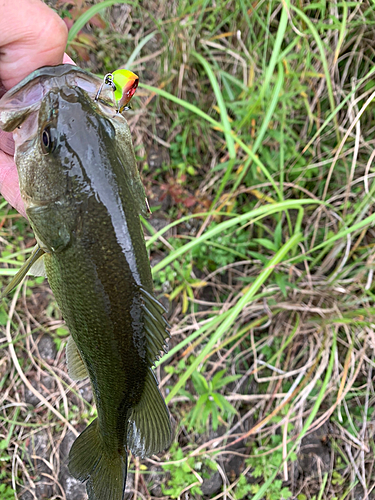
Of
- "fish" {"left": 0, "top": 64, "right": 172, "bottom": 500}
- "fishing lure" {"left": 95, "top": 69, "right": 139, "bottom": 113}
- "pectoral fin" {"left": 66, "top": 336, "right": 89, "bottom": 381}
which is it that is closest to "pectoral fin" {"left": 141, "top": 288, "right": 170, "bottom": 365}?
"fish" {"left": 0, "top": 64, "right": 172, "bottom": 500}

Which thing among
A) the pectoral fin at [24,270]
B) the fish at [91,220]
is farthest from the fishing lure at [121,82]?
the pectoral fin at [24,270]

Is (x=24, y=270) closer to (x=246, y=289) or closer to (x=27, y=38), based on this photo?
(x=27, y=38)

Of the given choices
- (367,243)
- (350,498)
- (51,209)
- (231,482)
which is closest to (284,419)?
(231,482)

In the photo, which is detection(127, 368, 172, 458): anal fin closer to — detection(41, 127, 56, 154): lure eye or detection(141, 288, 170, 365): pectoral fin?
detection(141, 288, 170, 365): pectoral fin

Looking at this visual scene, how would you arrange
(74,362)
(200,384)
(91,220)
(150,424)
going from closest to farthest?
(91,220), (150,424), (74,362), (200,384)

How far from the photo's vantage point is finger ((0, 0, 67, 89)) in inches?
59.1

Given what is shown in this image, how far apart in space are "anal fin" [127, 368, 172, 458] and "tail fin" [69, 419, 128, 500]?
108mm

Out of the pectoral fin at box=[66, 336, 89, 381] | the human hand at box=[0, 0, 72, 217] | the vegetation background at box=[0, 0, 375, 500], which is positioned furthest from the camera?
the vegetation background at box=[0, 0, 375, 500]

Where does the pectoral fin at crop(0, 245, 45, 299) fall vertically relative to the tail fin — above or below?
above

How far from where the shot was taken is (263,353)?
8.85 ft

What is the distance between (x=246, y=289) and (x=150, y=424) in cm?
118

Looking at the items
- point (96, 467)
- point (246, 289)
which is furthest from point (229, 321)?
point (96, 467)

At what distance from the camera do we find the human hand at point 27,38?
1.50 meters

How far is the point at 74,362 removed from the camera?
168cm
